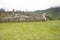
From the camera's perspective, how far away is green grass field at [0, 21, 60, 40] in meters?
2.54

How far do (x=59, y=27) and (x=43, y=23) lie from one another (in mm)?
339

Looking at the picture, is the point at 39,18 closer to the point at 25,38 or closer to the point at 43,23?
the point at 43,23

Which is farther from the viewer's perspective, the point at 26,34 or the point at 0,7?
the point at 0,7

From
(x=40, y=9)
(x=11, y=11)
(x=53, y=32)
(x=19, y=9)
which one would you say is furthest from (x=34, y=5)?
(x=53, y=32)

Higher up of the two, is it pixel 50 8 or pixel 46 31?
pixel 50 8

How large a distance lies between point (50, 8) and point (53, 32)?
1.75 feet

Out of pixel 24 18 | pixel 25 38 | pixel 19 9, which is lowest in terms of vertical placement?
pixel 25 38

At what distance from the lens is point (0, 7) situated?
277 cm

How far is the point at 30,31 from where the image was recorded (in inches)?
103

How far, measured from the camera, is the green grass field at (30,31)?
2.54 m

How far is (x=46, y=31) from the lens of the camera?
103 inches

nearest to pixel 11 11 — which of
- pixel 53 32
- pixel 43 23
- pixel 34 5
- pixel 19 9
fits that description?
pixel 19 9

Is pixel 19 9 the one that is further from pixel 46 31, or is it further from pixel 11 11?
pixel 46 31

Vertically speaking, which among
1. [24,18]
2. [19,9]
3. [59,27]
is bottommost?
[59,27]
